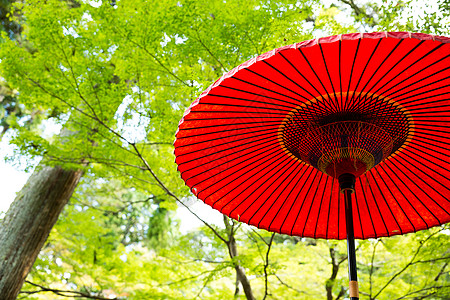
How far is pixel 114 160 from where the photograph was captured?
4.13m

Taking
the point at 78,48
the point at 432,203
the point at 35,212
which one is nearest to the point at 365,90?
the point at 432,203

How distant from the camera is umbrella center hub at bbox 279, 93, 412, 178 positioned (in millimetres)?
1479

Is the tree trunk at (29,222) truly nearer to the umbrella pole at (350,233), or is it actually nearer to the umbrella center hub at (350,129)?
the umbrella center hub at (350,129)

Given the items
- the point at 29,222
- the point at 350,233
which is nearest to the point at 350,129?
the point at 350,233

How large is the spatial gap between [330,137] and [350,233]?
1.25 feet

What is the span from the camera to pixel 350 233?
4.60 feet

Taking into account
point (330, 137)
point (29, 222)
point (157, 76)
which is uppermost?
point (157, 76)

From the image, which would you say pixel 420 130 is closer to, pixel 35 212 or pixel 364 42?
pixel 364 42

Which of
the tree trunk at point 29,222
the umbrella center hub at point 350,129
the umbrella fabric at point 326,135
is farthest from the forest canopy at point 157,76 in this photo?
the umbrella center hub at point 350,129

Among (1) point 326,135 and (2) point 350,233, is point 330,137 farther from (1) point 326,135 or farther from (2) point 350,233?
(2) point 350,233

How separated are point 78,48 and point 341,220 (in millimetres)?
3329

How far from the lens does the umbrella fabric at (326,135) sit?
4.43ft

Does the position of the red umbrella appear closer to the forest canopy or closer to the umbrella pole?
the umbrella pole

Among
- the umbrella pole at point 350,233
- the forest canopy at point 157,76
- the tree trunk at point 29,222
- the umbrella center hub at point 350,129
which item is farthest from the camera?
the tree trunk at point 29,222
